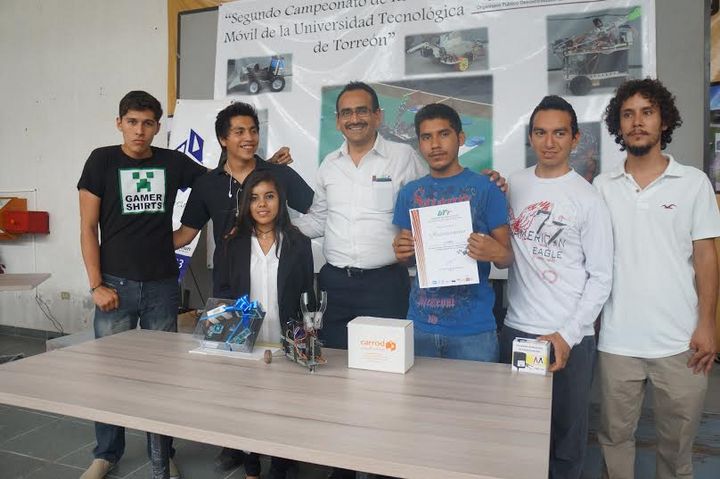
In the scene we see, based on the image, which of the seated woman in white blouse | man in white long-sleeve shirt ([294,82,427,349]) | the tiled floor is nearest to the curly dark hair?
man in white long-sleeve shirt ([294,82,427,349])

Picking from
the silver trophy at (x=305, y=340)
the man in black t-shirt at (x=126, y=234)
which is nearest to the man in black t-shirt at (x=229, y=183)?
the man in black t-shirt at (x=126, y=234)

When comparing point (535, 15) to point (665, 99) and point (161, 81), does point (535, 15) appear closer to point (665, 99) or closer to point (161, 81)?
point (665, 99)

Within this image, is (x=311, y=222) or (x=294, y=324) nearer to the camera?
(x=294, y=324)

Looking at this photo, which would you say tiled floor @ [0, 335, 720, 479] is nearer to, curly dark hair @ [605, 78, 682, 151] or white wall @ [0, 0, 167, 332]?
curly dark hair @ [605, 78, 682, 151]

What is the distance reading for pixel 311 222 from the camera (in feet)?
8.49

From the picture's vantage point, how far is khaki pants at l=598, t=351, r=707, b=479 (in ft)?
6.16

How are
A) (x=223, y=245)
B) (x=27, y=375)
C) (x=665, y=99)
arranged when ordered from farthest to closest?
(x=223, y=245) → (x=665, y=99) → (x=27, y=375)

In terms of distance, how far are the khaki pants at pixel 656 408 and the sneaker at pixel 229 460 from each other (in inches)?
66.6

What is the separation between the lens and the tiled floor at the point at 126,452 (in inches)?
102

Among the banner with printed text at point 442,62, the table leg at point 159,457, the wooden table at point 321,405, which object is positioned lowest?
the table leg at point 159,457

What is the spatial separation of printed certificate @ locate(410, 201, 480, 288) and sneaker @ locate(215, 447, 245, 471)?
1.50 meters

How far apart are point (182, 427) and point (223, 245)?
104cm

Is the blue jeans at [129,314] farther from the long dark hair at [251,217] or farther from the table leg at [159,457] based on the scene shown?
the table leg at [159,457]

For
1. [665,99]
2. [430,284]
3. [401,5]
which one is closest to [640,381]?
[430,284]
